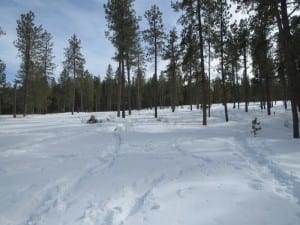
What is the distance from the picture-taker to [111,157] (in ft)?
32.9

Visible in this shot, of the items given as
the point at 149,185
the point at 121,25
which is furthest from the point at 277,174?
the point at 121,25

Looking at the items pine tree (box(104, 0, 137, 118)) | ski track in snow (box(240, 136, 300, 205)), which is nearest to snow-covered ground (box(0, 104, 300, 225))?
ski track in snow (box(240, 136, 300, 205))

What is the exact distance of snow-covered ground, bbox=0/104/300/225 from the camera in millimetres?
5145

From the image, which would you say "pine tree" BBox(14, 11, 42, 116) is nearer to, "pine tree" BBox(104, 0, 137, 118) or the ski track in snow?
"pine tree" BBox(104, 0, 137, 118)

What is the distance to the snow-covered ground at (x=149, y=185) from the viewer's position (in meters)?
5.14

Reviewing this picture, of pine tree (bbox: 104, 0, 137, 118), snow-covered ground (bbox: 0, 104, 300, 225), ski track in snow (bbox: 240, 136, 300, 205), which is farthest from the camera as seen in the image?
pine tree (bbox: 104, 0, 137, 118)

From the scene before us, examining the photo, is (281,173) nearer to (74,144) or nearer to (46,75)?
(74,144)

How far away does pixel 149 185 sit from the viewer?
6836 millimetres

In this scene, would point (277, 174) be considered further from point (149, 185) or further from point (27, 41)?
point (27, 41)

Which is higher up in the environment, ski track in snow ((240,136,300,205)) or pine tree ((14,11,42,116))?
pine tree ((14,11,42,116))

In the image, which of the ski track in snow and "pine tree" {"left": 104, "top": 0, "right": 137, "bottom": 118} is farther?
"pine tree" {"left": 104, "top": 0, "right": 137, "bottom": 118}

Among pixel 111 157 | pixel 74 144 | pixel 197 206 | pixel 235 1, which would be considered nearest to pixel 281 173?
pixel 197 206

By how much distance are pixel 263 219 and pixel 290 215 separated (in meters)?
0.52

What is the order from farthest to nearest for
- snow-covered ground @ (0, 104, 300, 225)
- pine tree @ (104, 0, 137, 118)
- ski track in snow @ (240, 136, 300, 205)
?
pine tree @ (104, 0, 137, 118), ski track in snow @ (240, 136, 300, 205), snow-covered ground @ (0, 104, 300, 225)
